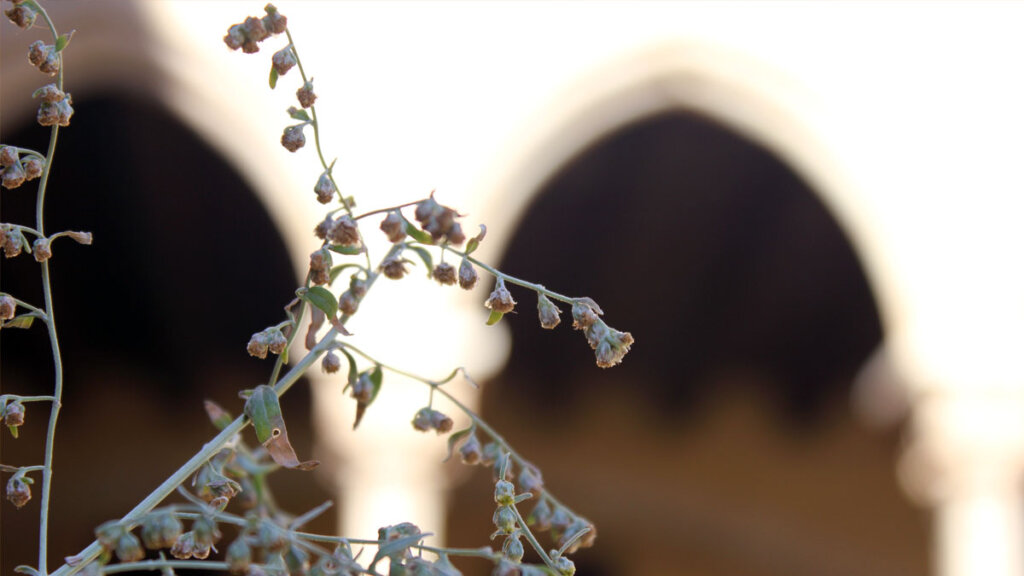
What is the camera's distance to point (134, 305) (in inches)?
152

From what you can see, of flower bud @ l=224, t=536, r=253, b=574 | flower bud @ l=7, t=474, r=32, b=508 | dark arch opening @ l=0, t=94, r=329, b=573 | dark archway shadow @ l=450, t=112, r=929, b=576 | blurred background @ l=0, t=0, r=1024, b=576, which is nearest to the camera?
flower bud @ l=224, t=536, r=253, b=574

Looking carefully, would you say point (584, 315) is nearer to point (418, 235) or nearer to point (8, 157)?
point (418, 235)

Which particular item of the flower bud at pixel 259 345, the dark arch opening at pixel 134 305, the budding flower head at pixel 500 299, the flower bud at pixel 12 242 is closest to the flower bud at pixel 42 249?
the flower bud at pixel 12 242

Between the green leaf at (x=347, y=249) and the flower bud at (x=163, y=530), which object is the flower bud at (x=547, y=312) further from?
the flower bud at (x=163, y=530)

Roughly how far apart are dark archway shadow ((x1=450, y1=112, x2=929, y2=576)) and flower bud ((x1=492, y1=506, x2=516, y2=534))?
9.01ft

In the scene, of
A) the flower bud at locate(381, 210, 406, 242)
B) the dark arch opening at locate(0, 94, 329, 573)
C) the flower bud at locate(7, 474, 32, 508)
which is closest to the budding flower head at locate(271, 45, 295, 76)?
the flower bud at locate(381, 210, 406, 242)

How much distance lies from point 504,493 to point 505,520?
16 mm

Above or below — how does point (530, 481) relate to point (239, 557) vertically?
above

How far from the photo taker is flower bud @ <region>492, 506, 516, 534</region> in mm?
501

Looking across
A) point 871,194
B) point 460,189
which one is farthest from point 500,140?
point 871,194

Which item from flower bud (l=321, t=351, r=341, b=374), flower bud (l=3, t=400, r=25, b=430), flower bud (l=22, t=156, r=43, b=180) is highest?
flower bud (l=22, t=156, r=43, b=180)

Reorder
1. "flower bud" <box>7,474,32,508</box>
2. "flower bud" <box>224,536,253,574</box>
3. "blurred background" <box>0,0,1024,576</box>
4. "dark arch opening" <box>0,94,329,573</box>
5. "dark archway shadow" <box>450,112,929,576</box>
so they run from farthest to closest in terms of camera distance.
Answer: "dark archway shadow" <box>450,112,929,576</box> < "dark arch opening" <box>0,94,329,573</box> < "blurred background" <box>0,0,1024,576</box> < "flower bud" <box>7,474,32,508</box> < "flower bud" <box>224,536,253,574</box>

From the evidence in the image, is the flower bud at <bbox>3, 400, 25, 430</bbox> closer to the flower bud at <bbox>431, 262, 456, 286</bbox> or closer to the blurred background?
the flower bud at <bbox>431, 262, 456, 286</bbox>

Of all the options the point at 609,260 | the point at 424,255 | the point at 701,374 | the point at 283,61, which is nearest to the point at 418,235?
the point at 424,255
